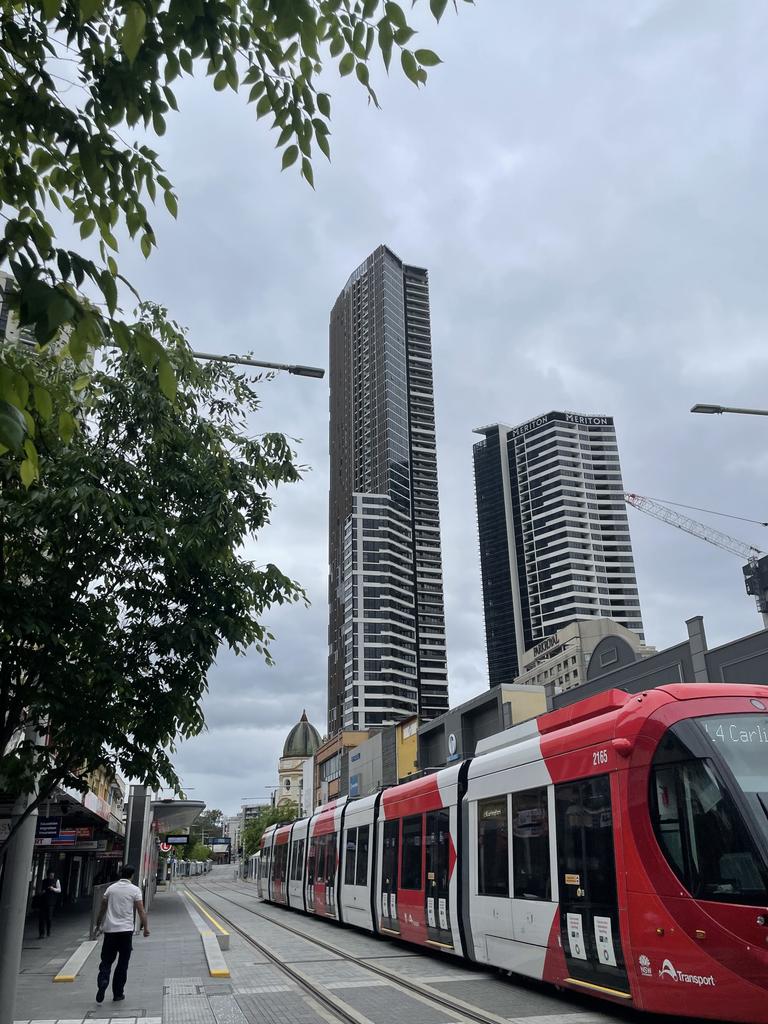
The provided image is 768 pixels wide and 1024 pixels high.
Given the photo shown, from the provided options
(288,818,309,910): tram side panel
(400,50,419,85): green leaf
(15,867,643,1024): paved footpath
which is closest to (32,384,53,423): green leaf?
(400,50,419,85): green leaf

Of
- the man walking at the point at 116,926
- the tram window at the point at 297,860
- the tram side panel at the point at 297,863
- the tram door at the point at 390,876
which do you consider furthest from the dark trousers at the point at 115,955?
the tram window at the point at 297,860

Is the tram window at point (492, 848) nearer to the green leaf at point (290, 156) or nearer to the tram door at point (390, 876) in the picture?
the tram door at point (390, 876)

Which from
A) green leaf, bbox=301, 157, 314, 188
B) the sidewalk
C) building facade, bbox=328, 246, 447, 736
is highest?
building facade, bbox=328, 246, 447, 736

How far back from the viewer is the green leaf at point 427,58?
388cm

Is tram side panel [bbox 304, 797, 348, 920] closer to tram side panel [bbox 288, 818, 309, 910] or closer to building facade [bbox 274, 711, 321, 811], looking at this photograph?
tram side panel [bbox 288, 818, 309, 910]

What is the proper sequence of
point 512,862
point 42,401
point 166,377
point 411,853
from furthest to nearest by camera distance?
point 411,853 < point 512,862 < point 166,377 < point 42,401

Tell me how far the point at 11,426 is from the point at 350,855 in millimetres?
19329

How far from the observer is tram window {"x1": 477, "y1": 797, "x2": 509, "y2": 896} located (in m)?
11.2

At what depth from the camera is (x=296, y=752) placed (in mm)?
166375

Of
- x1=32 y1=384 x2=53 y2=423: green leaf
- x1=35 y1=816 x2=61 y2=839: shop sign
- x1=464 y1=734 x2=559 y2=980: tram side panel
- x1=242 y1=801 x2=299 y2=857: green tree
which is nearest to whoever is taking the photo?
x1=32 y1=384 x2=53 y2=423: green leaf

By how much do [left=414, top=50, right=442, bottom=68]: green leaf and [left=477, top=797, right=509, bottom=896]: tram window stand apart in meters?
9.69

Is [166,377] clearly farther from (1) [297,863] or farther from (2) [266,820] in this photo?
(2) [266,820]

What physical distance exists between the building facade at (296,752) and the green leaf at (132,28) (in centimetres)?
16482

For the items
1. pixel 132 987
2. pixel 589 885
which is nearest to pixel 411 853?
pixel 132 987
